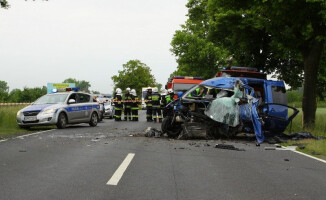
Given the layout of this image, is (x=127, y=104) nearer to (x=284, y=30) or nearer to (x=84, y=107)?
(x=84, y=107)

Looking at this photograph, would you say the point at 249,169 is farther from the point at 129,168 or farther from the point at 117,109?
the point at 117,109

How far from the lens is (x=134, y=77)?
301 feet

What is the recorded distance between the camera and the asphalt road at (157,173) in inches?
196

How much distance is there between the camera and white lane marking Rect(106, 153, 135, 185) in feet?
18.3

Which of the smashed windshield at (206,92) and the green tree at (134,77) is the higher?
the green tree at (134,77)

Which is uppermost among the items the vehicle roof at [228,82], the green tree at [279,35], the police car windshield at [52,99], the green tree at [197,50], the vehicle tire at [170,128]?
the green tree at [197,50]

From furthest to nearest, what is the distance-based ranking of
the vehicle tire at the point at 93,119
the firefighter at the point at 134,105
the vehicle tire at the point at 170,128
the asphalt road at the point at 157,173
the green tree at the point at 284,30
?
1. the firefighter at the point at 134,105
2. the vehicle tire at the point at 93,119
3. the green tree at the point at 284,30
4. the vehicle tire at the point at 170,128
5. the asphalt road at the point at 157,173

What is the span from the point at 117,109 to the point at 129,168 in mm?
16337

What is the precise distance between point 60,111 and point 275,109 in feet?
29.5

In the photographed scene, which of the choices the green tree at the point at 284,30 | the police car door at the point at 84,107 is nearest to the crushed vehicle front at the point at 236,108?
the green tree at the point at 284,30

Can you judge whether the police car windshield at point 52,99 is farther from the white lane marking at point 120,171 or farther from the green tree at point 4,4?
the white lane marking at point 120,171

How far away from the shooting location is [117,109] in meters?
22.9

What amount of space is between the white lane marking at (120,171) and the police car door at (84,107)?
9927 millimetres

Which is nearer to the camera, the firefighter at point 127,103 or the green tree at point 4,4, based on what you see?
the green tree at point 4,4
